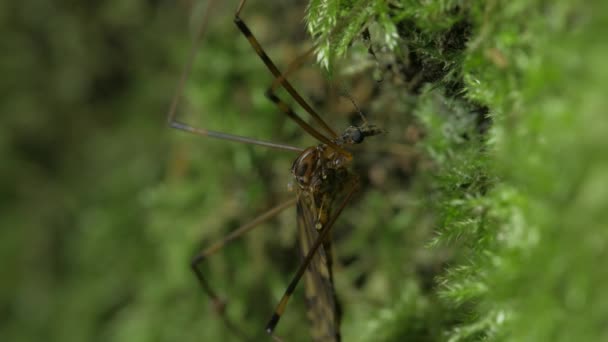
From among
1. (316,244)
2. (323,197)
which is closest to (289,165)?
(323,197)

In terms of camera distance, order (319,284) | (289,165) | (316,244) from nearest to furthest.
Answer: (316,244) < (319,284) < (289,165)

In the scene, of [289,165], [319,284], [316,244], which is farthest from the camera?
[289,165]

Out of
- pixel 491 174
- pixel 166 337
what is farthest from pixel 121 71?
pixel 491 174

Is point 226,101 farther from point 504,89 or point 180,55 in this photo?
point 504,89

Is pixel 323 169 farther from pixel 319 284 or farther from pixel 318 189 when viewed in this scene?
pixel 319 284

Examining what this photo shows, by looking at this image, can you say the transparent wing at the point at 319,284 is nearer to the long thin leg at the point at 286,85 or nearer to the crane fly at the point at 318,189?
the crane fly at the point at 318,189

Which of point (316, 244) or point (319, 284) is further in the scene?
point (319, 284)

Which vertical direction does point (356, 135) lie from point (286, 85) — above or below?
below
